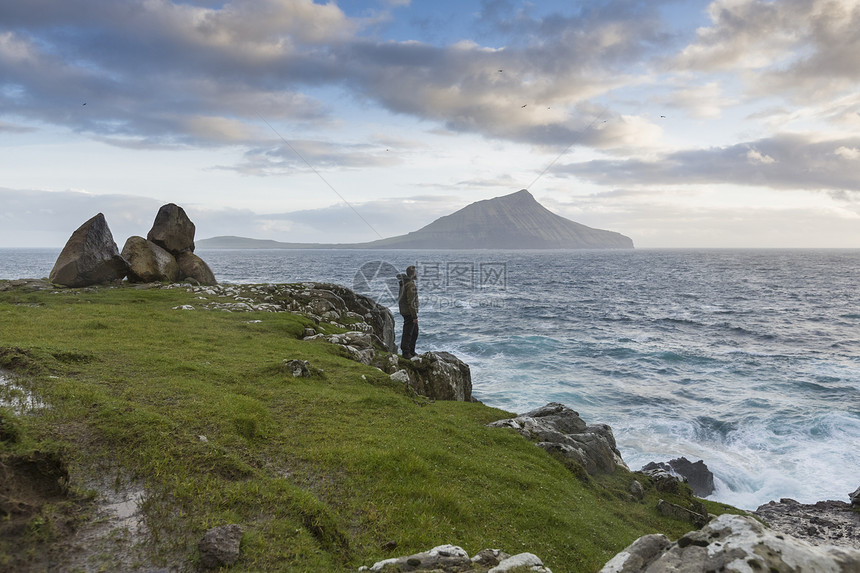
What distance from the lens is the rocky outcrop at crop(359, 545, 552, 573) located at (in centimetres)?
555

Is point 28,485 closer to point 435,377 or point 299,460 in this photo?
point 299,460

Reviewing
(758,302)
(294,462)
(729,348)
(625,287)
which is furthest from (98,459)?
(625,287)

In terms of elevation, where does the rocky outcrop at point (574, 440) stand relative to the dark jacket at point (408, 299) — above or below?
below

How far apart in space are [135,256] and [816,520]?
1538 inches

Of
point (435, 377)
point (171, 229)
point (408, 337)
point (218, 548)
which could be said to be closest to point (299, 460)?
point (218, 548)

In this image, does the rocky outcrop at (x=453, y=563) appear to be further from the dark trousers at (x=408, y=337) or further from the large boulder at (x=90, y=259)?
the large boulder at (x=90, y=259)

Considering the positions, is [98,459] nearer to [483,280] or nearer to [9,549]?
[9,549]

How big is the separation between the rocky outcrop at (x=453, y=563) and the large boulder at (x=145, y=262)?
3209cm

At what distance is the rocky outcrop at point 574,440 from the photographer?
12.9 metres

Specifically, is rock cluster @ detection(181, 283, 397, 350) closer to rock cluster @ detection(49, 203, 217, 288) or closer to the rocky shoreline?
the rocky shoreline

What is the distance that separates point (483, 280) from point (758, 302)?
178ft

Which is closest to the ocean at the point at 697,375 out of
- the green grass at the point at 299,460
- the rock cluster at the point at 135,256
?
the green grass at the point at 299,460

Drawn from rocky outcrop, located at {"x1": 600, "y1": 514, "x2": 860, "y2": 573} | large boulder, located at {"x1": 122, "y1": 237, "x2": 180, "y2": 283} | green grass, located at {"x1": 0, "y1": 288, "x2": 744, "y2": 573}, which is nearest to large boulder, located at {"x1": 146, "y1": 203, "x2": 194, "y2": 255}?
large boulder, located at {"x1": 122, "y1": 237, "x2": 180, "y2": 283}

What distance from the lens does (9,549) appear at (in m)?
5.09
